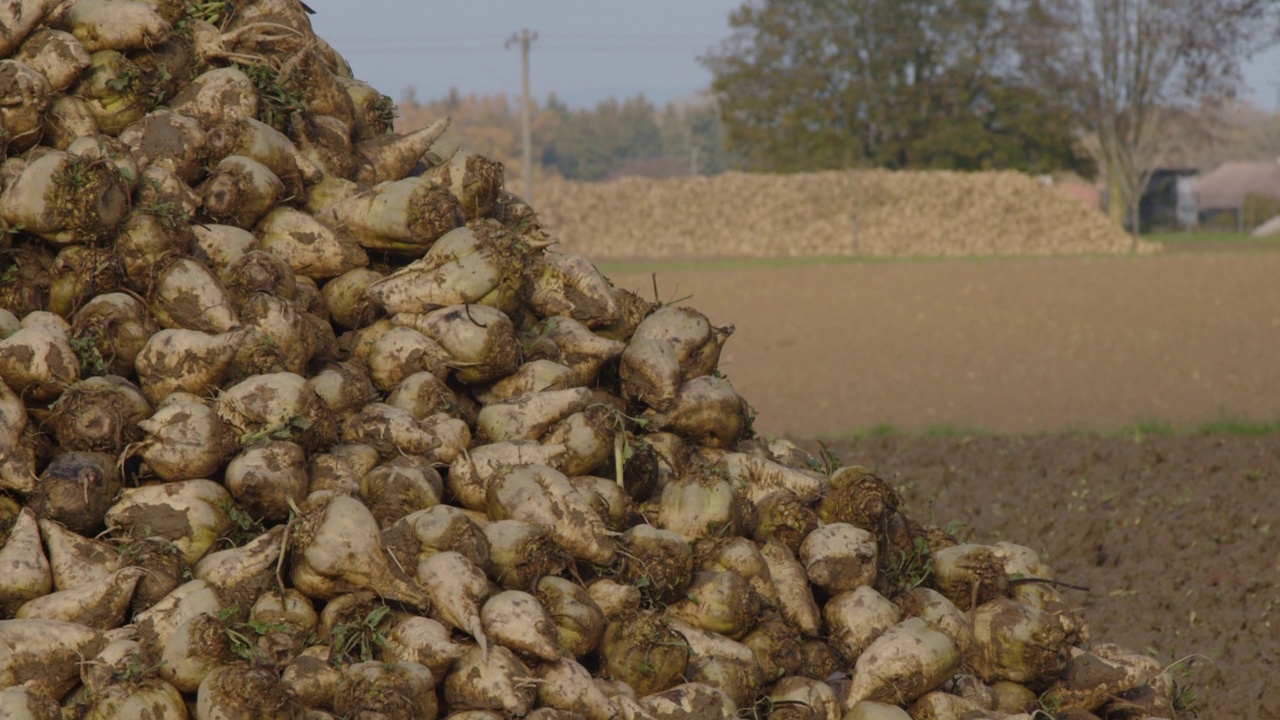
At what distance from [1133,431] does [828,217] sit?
35942 millimetres

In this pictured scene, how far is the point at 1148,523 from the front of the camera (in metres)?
7.99

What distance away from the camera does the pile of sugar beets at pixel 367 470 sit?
10.0 ft

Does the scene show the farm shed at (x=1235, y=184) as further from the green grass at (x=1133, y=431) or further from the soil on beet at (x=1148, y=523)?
the soil on beet at (x=1148, y=523)

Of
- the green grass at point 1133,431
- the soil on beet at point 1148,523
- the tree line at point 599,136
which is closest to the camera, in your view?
the soil on beet at point 1148,523

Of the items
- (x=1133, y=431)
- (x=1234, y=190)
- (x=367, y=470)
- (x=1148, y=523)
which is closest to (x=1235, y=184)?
(x=1234, y=190)

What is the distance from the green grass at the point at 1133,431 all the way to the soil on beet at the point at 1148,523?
34 centimetres

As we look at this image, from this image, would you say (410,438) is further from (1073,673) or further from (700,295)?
(700,295)

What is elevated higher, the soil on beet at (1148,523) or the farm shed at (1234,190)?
the farm shed at (1234,190)

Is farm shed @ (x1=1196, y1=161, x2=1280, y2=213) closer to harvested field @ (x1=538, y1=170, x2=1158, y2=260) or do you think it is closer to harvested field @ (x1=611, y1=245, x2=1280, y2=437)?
harvested field @ (x1=538, y1=170, x2=1158, y2=260)

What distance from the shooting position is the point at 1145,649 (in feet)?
19.2

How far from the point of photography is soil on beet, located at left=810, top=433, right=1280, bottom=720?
19.5ft

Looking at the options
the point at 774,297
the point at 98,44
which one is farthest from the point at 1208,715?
the point at 774,297

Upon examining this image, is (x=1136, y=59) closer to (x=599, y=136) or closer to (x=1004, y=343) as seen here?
(x=1004, y=343)

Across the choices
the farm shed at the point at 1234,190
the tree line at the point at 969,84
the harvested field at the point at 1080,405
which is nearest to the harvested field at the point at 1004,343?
the harvested field at the point at 1080,405
